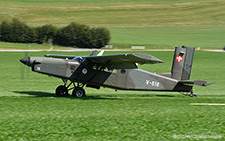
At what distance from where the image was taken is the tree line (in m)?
62.2

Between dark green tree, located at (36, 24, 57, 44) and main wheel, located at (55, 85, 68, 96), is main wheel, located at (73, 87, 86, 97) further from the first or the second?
dark green tree, located at (36, 24, 57, 44)

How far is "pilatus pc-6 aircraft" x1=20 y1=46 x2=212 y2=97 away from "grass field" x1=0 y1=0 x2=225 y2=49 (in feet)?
180

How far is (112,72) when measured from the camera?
17.7 m

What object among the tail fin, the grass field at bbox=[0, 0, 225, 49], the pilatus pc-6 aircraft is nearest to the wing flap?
the pilatus pc-6 aircraft

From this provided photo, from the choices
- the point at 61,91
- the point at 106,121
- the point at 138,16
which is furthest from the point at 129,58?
the point at 138,16

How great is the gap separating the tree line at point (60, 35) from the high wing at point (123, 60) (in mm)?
44766

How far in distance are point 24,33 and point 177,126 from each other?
181 feet

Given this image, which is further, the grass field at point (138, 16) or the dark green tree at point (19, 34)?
the grass field at point (138, 16)

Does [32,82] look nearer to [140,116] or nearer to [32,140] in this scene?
[140,116]

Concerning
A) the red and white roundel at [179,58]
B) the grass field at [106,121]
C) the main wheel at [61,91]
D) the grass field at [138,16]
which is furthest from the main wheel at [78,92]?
the grass field at [138,16]

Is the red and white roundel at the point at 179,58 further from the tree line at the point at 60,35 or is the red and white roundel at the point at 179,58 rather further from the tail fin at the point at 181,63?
the tree line at the point at 60,35

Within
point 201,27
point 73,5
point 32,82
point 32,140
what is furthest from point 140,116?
point 73,5

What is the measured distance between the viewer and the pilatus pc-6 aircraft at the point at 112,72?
53.5 ft

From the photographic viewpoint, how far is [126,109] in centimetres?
1348
